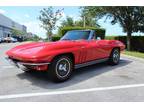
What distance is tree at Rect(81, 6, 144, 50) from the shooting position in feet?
61.5

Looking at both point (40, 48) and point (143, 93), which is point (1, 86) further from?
point (143, 93)

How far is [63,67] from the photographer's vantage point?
5504 millimetres

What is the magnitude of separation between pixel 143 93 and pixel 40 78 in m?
2.70

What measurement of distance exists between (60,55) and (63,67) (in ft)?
1.12

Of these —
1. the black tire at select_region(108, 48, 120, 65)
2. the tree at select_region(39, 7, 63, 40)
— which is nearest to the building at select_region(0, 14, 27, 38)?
the tree at select_region(39, 7, 63, 40)

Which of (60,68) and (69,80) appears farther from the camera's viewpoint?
(69,80)

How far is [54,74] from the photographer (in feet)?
17.2

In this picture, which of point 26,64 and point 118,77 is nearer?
point 26,64

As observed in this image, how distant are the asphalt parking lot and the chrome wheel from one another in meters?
0.23

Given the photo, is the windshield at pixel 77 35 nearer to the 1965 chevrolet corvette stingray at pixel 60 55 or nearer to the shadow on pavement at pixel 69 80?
the 1965 chevrolet corvette stingray at pixel 60 55

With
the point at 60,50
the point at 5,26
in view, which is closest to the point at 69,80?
the point at 60,50

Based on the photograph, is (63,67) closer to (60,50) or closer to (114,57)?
(60,50)

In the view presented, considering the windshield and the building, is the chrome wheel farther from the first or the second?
the building
